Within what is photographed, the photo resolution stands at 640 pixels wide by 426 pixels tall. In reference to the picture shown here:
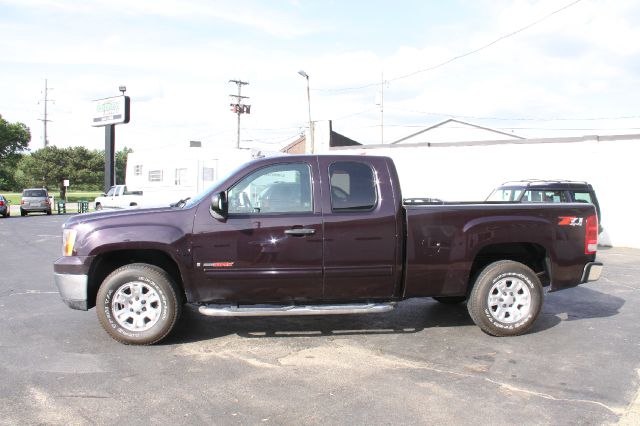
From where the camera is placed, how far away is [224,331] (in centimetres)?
584

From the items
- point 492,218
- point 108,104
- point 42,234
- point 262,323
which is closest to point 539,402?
point 492,218

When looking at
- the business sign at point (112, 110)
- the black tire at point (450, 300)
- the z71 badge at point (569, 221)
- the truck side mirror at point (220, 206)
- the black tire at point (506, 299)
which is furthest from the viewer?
the business sign at point (112, 110)

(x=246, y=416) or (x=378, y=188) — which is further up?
(x=378, y=188)

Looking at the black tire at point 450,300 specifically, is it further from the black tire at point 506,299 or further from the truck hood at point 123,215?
the truck hood at point 123,215

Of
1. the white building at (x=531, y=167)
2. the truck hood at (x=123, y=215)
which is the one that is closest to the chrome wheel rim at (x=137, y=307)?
the truck hood at (x=123, y=215)

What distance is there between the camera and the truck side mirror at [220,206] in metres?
5.06

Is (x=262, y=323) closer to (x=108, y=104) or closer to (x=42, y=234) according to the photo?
(x=42, y=234)

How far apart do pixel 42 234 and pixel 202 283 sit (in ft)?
51.0

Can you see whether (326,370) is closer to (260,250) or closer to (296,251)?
(296,251)

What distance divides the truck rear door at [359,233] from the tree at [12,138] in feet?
218

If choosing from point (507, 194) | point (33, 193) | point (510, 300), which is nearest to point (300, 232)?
point (510, 300)

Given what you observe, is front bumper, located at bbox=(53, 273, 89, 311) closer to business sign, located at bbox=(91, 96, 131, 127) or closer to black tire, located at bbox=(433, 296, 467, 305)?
black tire, located at bbox=(433, 296, 467, 305)

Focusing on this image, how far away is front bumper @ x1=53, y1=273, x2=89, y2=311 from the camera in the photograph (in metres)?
5.18

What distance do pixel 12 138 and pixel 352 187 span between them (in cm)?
6800
